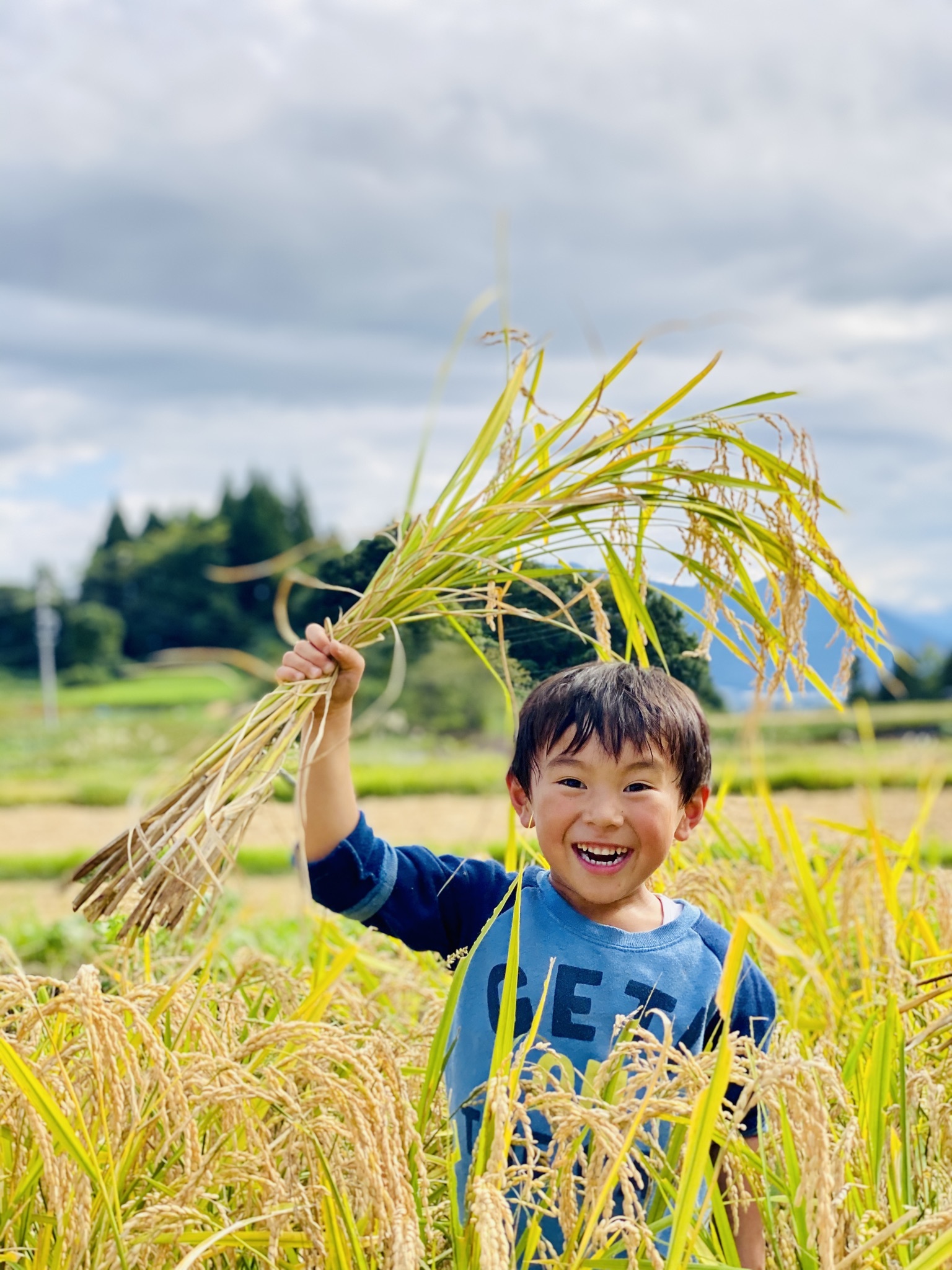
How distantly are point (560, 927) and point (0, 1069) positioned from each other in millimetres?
795

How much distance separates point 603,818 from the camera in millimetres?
1627

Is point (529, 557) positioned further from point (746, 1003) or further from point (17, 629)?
point (17, 629)

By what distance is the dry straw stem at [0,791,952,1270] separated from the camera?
114 cm

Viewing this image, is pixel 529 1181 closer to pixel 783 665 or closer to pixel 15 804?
pixel 783 665

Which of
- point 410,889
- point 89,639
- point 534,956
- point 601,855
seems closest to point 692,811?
point 601,855

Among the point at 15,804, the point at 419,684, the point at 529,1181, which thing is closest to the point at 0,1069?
the point at 529,1181

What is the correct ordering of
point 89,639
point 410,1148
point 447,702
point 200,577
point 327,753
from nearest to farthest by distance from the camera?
point 410,1148, point 327,753, point 447,702, point 200,577, point 89,639

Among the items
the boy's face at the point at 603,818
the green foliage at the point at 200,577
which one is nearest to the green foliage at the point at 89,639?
the green foliage at the point at 200,577

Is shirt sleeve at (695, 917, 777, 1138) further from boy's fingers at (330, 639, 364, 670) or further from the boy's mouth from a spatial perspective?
boy's fingers at (330, 639, 364, 670)

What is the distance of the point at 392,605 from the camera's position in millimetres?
1865

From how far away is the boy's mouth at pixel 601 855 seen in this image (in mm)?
1654

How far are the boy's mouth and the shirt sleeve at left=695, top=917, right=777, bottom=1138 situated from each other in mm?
216

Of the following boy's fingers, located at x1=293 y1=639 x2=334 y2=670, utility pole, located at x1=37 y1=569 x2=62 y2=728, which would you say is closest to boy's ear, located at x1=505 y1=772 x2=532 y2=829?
boy's fingers, located at x1=293 y1=639 x2=334 y2=670

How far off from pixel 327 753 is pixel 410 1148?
0.61m
